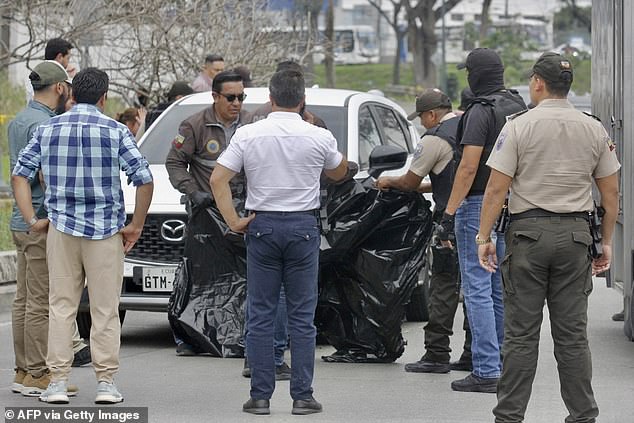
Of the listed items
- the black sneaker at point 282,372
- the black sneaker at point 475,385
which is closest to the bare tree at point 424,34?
the black sneaker at point 282,372

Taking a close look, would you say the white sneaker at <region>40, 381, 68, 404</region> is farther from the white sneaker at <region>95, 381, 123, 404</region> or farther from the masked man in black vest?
the masked man in black vest

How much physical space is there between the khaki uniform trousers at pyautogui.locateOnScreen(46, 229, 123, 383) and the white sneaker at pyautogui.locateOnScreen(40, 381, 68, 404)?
4 cm

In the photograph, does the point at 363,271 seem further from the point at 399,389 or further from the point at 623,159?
the point at 623,159

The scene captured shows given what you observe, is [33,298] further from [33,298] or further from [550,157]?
[550,157]

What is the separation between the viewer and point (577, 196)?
21.5ft

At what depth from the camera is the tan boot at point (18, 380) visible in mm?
7930

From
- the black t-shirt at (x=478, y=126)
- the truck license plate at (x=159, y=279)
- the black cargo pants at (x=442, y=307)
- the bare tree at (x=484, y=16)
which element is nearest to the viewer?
the black t-shirt at (x=478, y=126)

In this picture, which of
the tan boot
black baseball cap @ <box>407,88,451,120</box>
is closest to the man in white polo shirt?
the tan boot

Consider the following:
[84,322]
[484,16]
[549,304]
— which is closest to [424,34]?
[484,16]

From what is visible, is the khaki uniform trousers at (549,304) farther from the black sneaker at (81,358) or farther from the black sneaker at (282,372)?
the black sneaker at (81,358)

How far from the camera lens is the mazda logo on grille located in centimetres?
977

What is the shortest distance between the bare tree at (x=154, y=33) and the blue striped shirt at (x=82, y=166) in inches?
309

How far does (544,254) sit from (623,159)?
3134 mm

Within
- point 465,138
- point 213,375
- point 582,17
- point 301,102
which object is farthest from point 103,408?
point 582,17
